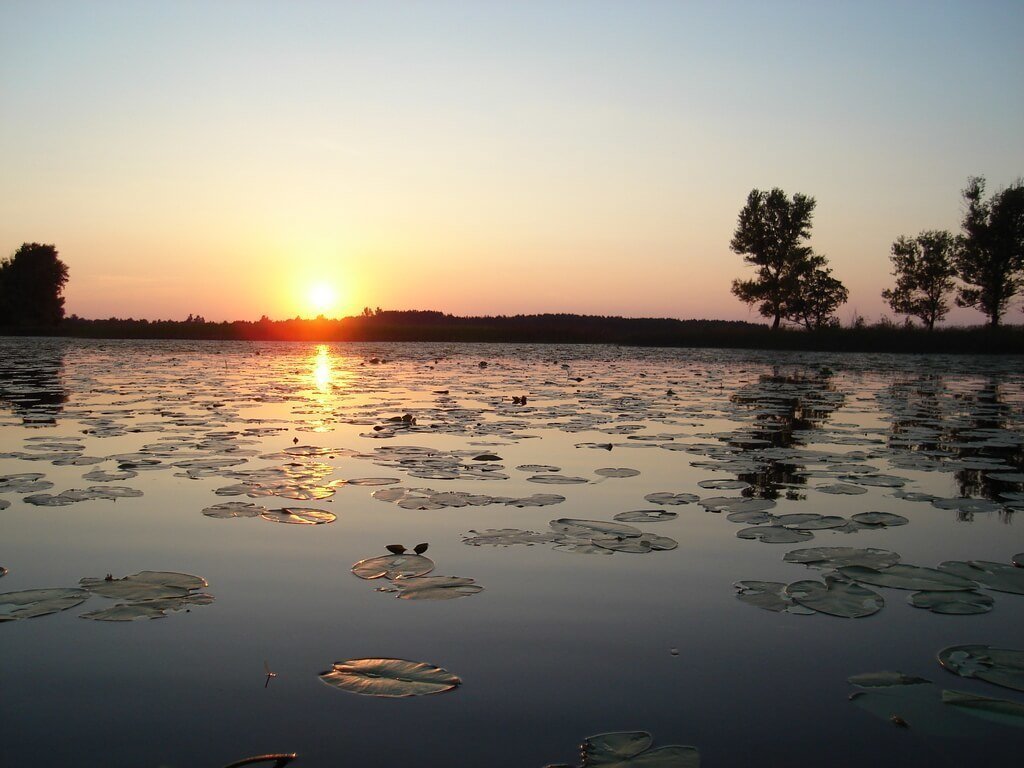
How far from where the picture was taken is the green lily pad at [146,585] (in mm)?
2744

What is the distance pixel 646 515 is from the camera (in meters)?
4.13

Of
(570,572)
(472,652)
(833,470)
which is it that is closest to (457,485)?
(570,572)

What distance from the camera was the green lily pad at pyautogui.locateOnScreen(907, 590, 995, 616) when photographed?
8.93 feet

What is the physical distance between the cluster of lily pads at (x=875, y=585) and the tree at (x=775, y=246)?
45.9 metres

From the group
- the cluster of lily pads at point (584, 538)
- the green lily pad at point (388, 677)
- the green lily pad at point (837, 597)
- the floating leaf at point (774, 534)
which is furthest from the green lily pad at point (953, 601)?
the green lily pad at point (388, 677)

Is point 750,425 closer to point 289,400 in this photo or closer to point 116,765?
point 289,400

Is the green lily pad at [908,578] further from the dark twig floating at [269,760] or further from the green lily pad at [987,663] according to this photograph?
the dark twig floating at [269,760]

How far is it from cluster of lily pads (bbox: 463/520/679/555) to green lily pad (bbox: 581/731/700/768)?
1.61 metres

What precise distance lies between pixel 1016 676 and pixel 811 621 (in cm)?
64

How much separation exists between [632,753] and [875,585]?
1.78 m

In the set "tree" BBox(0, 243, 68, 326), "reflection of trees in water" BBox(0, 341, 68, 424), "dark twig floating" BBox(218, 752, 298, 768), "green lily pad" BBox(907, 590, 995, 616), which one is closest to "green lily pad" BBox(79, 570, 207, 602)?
"dark twig floating" BBox(218, 752, 298, 768)

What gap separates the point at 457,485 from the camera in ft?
16.0

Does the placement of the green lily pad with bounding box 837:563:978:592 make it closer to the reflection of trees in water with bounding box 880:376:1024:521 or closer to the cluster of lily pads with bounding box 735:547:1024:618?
the cluster of lily pads with bounding box 735:547:1024:618

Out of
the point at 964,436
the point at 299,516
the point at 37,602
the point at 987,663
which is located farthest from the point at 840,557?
the point at 964,436
